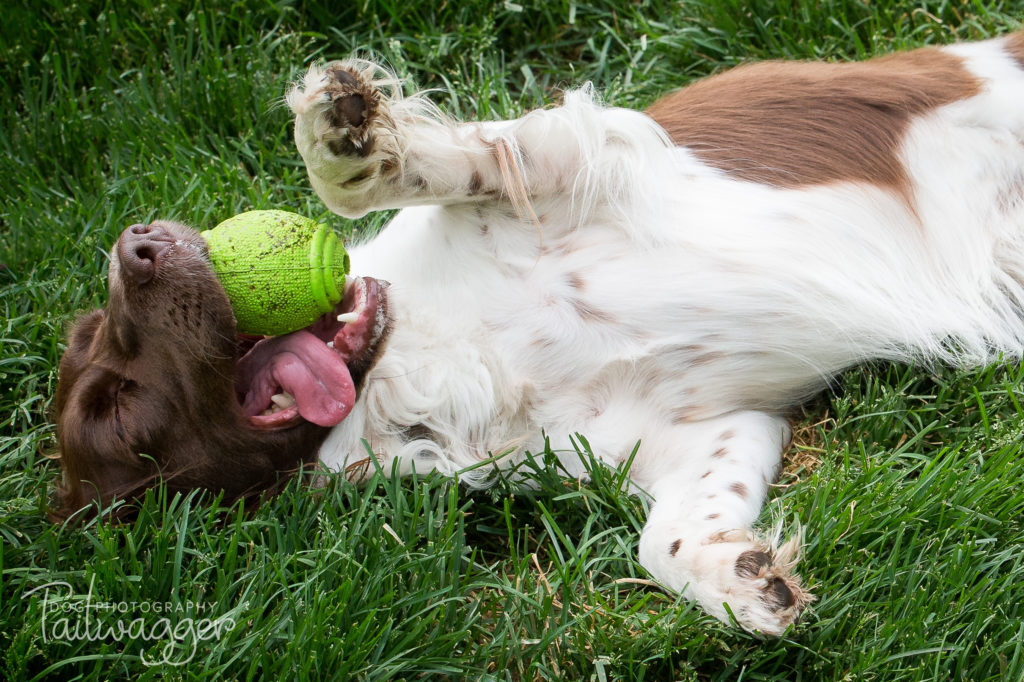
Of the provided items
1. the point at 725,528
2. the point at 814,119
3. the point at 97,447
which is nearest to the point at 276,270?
the point at 97,447

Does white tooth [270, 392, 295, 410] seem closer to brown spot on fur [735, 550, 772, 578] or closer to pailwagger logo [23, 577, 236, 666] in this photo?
pailwagger logo [23, 577, 236, 666]

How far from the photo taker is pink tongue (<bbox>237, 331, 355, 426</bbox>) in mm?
2926

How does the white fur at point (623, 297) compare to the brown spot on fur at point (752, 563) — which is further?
the white fur at point (623, 297)

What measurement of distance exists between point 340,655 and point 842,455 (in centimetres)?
156

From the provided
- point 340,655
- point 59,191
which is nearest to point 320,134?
point 340,655

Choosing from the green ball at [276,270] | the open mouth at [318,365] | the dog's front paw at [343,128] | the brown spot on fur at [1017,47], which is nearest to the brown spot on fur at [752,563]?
the open mouth at [318,365]

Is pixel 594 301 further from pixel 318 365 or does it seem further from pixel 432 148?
pixel 318 365

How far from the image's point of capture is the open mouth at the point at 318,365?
293cm

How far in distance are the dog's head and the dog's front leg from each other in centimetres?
33

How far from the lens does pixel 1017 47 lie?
3590mm

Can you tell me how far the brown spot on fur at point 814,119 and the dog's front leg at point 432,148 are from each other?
0.75 ft

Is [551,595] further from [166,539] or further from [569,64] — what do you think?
[569,64]

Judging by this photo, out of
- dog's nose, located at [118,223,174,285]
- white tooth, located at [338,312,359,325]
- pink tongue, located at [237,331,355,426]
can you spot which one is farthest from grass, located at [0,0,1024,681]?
dog's nose, located at [118,223,174,285]

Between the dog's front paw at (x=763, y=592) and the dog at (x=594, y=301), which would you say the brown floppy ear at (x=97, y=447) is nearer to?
the dog at (x=594, y=301)
